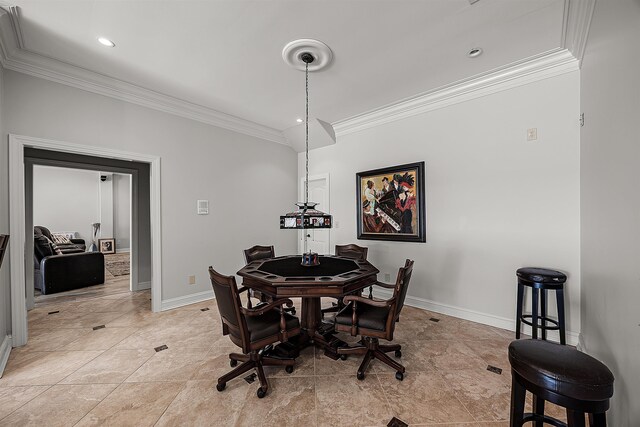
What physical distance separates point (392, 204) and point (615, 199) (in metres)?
2.49

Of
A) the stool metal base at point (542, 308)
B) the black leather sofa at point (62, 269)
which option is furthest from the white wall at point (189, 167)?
the stool metal base at point (542, 308)

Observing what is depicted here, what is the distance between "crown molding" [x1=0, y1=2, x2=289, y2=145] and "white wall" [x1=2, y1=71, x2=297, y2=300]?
0.09 meters

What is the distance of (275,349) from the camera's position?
2.47 m

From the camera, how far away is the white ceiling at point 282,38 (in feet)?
6.74

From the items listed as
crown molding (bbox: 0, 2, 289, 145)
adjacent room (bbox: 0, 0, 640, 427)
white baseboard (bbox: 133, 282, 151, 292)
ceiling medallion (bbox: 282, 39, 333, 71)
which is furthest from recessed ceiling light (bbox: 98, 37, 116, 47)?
white baseboard (bbox: 133, 282, 151, 292)

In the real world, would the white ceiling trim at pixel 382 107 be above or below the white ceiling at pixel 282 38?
below

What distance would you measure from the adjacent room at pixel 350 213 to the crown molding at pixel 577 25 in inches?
1.1

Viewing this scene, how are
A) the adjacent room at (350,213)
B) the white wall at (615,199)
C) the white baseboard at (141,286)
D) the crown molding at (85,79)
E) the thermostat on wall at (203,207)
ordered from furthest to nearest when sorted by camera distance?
1. the white baseboard at (141,286)
2. the thermostat on wall at (203,207)
3. the crown molding at (85,79)
4. the adjacent room at (350,213)
5. the white wall at (615,199)

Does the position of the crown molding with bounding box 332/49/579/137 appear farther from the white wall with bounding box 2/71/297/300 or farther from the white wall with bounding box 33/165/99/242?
the white wall with bounding box 33/165/99/242

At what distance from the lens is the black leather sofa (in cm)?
444

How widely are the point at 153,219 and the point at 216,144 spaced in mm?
1519

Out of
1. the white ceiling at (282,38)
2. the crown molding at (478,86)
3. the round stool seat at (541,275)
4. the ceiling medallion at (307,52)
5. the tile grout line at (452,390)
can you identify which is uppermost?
the white ceiling at (282,38)

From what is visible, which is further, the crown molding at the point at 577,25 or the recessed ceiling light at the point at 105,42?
the recessed ceiling light at the point at 105,42

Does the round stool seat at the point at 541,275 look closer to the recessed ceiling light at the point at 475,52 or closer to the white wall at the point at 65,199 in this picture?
the recessed ceiling light at the point at 475,52
